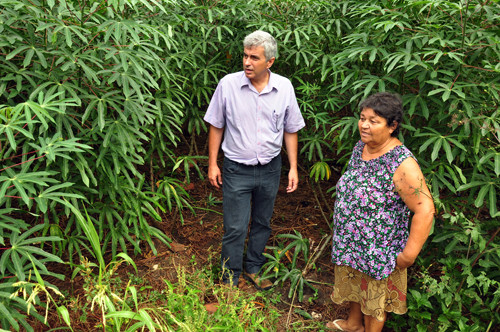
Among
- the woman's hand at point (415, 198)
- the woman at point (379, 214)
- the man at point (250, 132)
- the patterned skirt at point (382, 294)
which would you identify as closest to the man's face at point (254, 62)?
the man at point (250, 132)

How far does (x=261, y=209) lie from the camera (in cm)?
302

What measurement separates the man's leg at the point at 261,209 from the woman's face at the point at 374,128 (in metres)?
0.83

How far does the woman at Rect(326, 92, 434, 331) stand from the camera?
2119 mm

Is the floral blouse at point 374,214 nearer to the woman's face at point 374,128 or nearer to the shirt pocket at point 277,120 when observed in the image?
the woman's face at point 374,128

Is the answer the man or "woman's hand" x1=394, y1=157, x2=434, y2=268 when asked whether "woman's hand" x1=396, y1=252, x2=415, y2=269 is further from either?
the man

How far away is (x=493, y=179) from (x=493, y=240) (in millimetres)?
399

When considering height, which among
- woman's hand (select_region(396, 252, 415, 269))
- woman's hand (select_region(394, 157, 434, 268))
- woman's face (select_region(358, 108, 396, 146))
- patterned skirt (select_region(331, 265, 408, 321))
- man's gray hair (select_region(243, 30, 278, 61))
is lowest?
patterned skirt (select_region(331, 265, 408, 321))

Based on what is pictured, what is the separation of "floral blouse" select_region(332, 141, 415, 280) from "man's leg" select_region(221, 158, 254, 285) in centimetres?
70

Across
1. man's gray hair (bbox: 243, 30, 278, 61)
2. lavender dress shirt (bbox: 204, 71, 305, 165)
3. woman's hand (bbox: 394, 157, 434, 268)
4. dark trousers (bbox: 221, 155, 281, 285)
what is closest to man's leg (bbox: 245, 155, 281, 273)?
dark trousers (bbox: 221, 155, 281, 285)

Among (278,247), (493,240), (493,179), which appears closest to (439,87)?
(493,179)

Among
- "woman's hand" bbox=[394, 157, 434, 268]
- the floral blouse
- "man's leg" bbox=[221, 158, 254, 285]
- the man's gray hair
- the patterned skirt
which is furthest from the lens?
"man's leg" bbox=[221, 158, 254, 285]

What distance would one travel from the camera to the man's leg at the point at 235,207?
281 cm

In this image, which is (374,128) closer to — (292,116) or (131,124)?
(292,116)

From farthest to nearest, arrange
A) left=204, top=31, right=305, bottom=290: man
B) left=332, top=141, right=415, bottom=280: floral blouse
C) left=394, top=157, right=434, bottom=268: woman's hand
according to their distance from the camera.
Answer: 1. left=204, top=31, right=305, bottom=290: man
2. left=332, top=141, right=415, bottom=280: floral blouse
3. left=394, top=157, right=434, bottom=268: woman's hand
